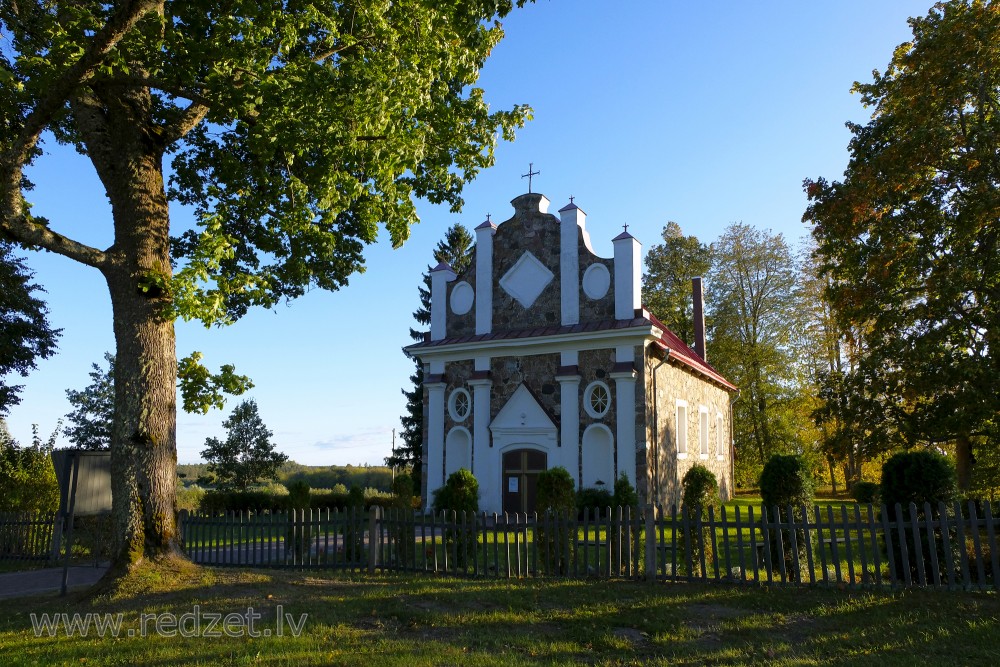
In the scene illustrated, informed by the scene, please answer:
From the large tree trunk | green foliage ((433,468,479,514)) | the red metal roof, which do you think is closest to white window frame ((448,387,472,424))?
the red metal roof

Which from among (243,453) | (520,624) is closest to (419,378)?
(243,453)

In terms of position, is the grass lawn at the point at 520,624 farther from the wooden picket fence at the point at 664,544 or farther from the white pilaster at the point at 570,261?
the white pilaster at the point at 570,261

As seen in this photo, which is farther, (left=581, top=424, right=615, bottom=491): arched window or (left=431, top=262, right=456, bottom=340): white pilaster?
(left=431, top=262, right=456, bottom=340): white pilaster

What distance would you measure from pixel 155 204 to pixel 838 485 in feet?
133

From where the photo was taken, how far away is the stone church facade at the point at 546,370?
62.8ft

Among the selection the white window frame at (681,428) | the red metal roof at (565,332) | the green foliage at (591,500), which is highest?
the red metal roof at (565,332)

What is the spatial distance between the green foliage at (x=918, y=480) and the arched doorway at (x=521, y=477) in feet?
36.8

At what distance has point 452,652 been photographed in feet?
20.6

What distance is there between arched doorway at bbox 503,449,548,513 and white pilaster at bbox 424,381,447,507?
2.28 metres

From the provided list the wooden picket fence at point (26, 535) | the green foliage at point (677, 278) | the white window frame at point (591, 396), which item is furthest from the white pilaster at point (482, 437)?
the green foliage at point (677, 278)

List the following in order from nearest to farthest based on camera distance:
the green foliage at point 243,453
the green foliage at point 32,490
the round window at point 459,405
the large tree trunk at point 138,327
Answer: the large tree trunk at point 138,327 < the green foliage at point 32,490 < the round window at point 459,405 < the green foliage at point 243,453

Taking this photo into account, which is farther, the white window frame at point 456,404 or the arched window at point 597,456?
the white window frame at point 456,404

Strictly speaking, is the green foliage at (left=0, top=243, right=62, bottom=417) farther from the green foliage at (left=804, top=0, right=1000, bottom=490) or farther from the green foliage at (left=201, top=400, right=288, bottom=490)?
the green foliage at (left=804, top=0, right=1000, bottom=490)

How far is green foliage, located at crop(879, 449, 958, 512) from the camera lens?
368 inches
